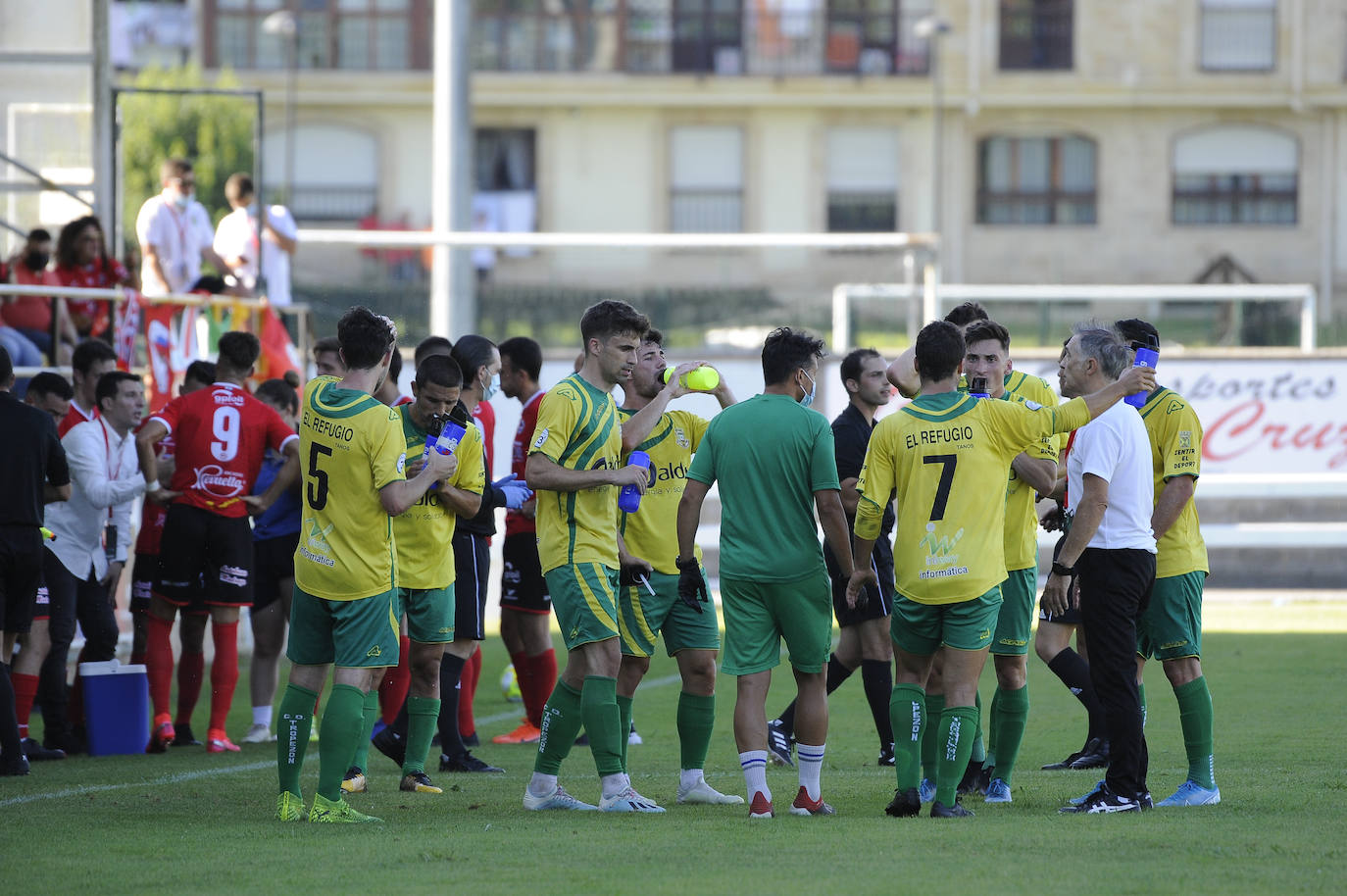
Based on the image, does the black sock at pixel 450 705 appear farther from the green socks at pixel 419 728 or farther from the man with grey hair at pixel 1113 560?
the man with grey hair at pixel 1113 560

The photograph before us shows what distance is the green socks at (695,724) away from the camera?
287 inches

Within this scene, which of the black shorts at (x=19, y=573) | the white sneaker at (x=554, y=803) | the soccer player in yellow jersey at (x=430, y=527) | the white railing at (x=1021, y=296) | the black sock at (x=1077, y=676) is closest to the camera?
the white sneaker at (x=554, y=803)

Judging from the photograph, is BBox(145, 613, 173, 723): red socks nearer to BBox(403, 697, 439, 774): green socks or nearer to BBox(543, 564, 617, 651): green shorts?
BBox(403, 697, 439, 774): green socks

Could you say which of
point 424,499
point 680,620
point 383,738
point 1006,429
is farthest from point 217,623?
point 1006,429

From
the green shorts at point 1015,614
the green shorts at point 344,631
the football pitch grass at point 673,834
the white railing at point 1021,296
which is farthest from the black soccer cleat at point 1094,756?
the white railing at point 1021,296

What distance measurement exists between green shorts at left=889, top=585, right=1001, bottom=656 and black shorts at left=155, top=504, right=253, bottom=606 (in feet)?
13.7

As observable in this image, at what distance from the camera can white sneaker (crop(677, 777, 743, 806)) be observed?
7301 millimetres

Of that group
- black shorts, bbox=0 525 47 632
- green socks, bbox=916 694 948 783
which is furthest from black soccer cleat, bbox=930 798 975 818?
black shorts, bbox=0 525 47 632

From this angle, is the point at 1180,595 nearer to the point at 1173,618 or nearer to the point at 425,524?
the point at 1173,618

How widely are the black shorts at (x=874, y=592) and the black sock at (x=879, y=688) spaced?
22cm

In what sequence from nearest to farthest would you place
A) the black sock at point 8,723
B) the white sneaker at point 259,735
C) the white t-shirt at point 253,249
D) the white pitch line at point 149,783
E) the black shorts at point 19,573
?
1. the white pitch line at point 149,783
2. the black sock at point 8,723
3. the black shorts at point 19,573
4. the white sneaker at point 259,735
5. the white t-shirt at point 253,249

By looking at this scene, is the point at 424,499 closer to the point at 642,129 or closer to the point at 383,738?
the point at 383,738

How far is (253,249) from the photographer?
14812mm

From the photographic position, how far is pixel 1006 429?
6652mm
